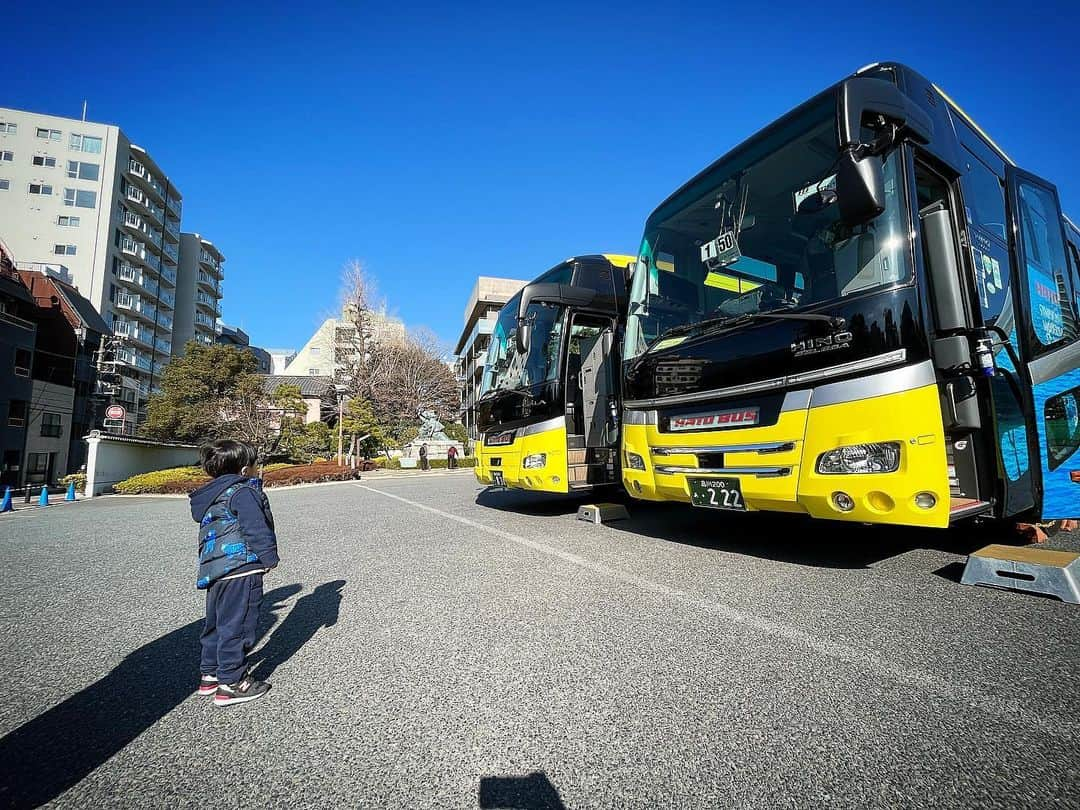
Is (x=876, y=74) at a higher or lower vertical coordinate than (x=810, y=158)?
higher

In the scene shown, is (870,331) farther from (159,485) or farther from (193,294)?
(193,294)

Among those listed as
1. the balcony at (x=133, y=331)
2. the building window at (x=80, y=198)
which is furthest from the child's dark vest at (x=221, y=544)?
the building window at (x=80, y=198)

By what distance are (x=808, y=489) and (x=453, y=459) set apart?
83.9ft

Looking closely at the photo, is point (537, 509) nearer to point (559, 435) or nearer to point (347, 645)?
point (559, 435)

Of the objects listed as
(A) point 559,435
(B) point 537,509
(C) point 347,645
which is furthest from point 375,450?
(C) point 347,645

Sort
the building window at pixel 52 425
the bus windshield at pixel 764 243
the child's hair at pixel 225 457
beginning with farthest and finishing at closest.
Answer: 1. the building window at pixel 52 425
2. the bus windshield at pixel 764 243
3. the child's hair at pixel 225 457

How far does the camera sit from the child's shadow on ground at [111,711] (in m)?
1.68

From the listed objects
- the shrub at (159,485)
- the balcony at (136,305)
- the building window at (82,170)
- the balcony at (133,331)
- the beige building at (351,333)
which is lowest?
the shrub at (159,485)

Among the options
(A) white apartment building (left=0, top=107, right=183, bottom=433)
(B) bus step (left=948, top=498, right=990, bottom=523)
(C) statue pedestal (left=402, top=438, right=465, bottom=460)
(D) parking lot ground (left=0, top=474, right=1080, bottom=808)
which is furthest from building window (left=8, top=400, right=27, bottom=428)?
(B) bus step (left=948, top=498, right=990, bottom=523)

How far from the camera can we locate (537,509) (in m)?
8.25

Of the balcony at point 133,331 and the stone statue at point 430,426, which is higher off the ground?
the balcony at point 133,331

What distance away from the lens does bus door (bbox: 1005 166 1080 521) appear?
12.5 feet

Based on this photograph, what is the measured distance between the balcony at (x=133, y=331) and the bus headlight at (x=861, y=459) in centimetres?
5532

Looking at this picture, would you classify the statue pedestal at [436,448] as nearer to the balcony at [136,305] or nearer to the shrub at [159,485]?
the shrub at [159,485]
